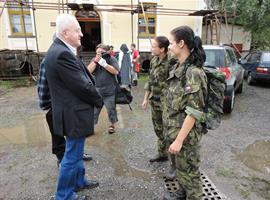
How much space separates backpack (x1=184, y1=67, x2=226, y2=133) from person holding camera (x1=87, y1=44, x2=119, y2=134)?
2038 millimetres

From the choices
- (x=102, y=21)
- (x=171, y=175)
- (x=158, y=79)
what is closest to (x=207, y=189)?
(x=171, y=175)

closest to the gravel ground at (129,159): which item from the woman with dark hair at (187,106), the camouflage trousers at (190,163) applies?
the camouflage trousers at (190,163)

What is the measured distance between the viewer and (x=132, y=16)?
39.3 feet

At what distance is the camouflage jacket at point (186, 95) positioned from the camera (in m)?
1.86

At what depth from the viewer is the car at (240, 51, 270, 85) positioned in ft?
27.4

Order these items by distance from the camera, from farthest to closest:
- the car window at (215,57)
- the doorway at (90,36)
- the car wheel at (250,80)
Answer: the doorway at (90,36)
the car wheel at (250,80)
the car window at (215,57)

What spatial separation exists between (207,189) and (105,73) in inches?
93.3

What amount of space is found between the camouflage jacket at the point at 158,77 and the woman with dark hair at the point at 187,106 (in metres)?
0.76

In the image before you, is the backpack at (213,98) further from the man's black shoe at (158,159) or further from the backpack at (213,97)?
the man's black shoe at (158,159)

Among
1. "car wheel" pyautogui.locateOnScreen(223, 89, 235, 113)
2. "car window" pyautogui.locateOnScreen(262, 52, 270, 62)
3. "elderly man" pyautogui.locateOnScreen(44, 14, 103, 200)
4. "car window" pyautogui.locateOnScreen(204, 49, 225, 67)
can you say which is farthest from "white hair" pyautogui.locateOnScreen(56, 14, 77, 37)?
"car window" pyautogui.locateOnScreen(262, 52, 270, 62)

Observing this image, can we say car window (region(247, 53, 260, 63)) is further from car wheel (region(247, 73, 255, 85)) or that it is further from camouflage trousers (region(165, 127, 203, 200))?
camouflage trousers (region(165, 127, 203, 200))

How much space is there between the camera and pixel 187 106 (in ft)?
6.23

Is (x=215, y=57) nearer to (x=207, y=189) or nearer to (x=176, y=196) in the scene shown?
(x=207, y=189)

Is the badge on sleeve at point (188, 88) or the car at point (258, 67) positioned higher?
the badge on sleeve at point (188, 88)
